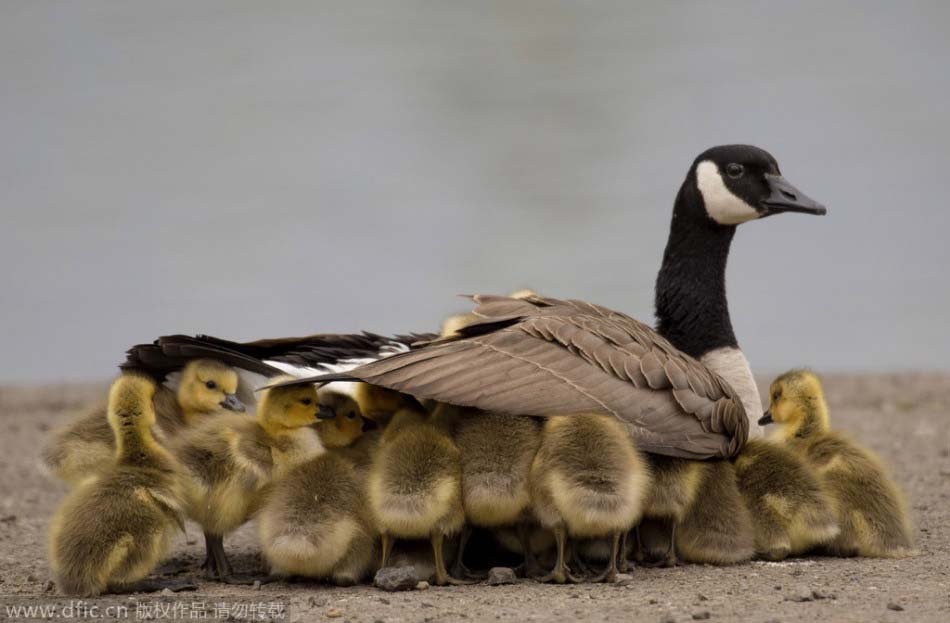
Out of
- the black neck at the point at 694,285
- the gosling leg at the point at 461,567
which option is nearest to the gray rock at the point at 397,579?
the gosling leg at the point at 461,567

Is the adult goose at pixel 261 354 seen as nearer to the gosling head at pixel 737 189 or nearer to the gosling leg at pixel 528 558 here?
the gosling leg at pixel 528 558

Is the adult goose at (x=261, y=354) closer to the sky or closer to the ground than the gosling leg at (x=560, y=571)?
closer to the sky

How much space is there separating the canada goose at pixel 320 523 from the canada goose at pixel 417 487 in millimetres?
99

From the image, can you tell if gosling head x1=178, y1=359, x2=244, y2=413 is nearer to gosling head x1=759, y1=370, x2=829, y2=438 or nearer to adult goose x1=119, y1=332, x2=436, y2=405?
adult goose x1=119, y1=332, x2=436, y2=405

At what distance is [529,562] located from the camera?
5598 mm

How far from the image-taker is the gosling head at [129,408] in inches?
211

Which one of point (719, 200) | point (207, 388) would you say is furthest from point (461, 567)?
point (719, 200)

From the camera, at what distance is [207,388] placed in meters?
6.13

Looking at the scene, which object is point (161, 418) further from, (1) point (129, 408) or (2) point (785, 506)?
(2) point (785, 506)

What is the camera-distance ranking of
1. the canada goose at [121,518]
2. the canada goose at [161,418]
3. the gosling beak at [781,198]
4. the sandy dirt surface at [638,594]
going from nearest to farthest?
the sandy dirt surface at [638,594]
the canada goose at [121,518]
the canada goose at [161,418]
the gosling beak at [781,198]

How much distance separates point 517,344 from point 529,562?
893 millimetres

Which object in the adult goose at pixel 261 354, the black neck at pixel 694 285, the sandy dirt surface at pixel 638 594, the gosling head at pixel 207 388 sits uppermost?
the black neck at pixel 694 285

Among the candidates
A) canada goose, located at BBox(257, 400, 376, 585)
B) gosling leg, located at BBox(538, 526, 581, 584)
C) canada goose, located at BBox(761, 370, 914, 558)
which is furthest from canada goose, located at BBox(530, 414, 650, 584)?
canada goose, located at BBox(761, 370, 914, 558)

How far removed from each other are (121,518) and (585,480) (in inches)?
67.6
